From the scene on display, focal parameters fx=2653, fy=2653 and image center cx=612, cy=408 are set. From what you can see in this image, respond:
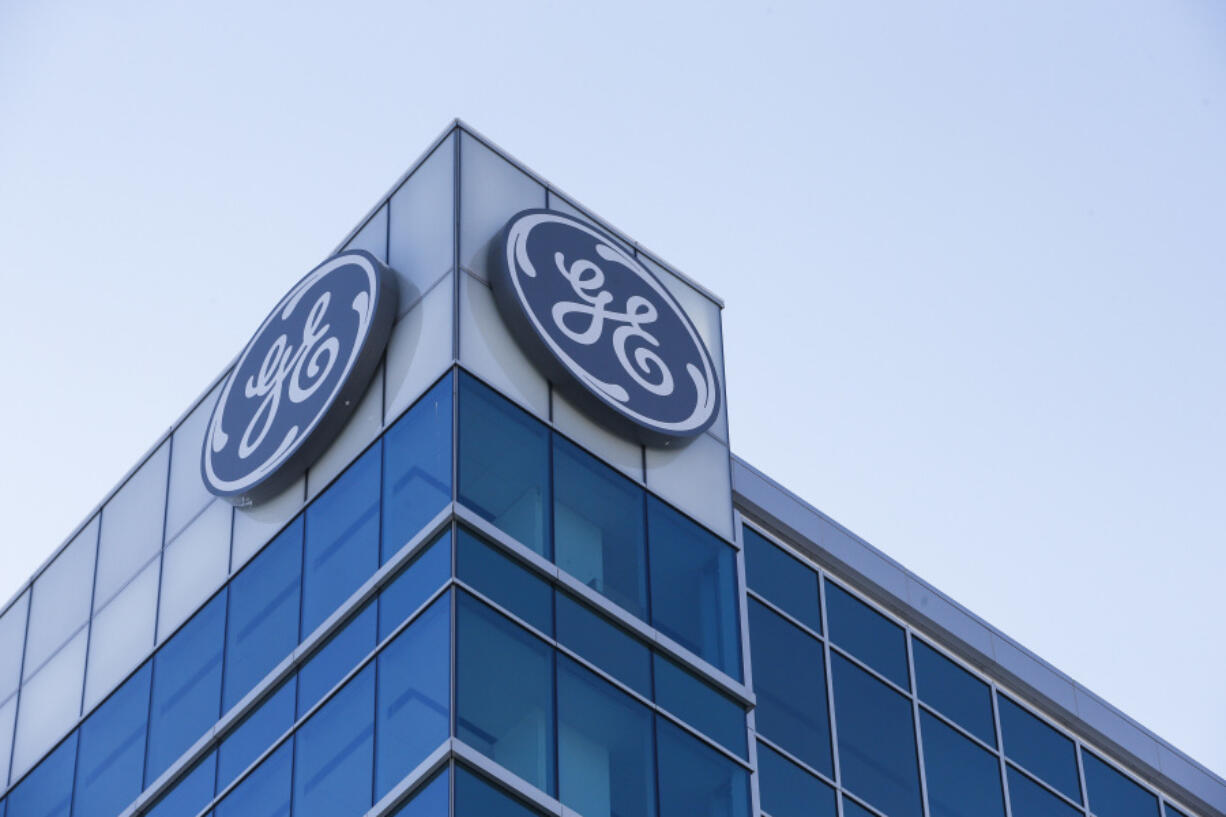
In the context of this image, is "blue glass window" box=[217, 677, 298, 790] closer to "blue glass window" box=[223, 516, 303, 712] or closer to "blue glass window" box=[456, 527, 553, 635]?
"blue glass window" box=[223, 516, 303, 712]

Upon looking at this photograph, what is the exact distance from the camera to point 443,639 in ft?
94.5

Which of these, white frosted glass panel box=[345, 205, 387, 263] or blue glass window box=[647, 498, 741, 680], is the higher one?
white frosted glass panel box=[345, 205, 387, 263]

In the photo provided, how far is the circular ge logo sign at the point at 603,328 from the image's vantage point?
31.9 meters

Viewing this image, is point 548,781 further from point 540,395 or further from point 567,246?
point 567,246

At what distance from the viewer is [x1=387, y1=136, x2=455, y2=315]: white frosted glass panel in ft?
106

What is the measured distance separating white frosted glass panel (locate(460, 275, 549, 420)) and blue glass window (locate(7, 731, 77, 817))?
8756 mm

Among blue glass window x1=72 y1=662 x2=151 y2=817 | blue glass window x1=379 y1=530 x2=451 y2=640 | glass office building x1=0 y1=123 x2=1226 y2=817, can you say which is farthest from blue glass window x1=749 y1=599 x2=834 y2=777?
blue glass window x1=72 y1=662 x2=151 y2=817

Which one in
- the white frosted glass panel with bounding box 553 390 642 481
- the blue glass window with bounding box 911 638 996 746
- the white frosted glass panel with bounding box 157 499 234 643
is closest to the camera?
the white frosted glass panel with bounding box 553 390 642 481

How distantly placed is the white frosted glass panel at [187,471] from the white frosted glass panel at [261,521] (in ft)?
3.99

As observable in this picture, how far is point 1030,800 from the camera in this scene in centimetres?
3844

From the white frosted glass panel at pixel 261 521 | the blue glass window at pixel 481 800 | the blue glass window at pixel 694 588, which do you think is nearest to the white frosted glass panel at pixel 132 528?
the white frosted glass panel at pixel 261 521

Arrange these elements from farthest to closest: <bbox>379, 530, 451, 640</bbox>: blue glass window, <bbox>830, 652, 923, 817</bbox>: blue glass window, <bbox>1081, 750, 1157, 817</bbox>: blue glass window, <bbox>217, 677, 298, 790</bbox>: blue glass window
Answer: <bbox>1081, 750, 1157, 817</bbox>: blue glass window → <bbox>830, 652, 923, 817</bbox>: blue glass window → <bbox>217, 677, 298, 790</bbox>: blue glass window → <bbox>379, 530, 451, 640</bbox>: blue glass window

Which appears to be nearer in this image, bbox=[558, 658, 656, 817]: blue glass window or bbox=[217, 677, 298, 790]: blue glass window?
bbox=[558, 658, 656, 817]: blue glass window

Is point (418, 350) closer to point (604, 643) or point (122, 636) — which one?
point (604, 643)
